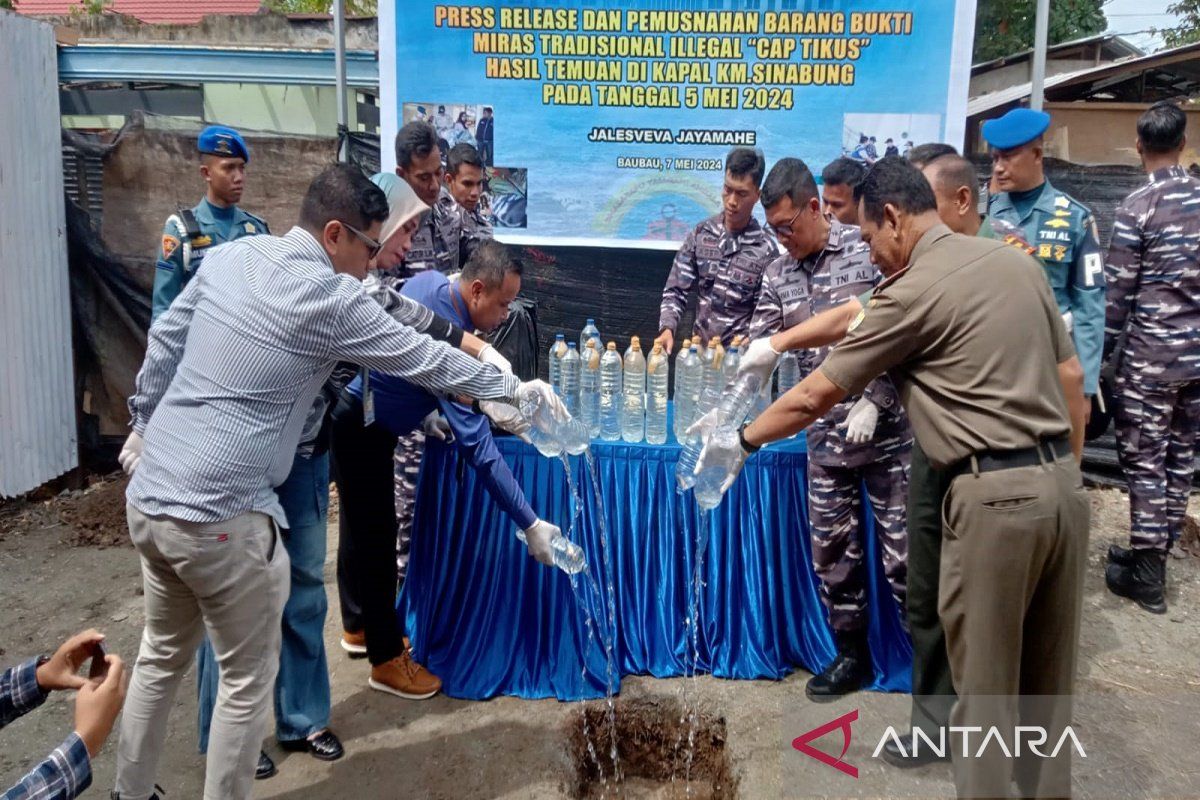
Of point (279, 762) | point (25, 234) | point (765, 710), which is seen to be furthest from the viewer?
point (25, 234)

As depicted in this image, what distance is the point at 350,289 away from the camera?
6.75 ft

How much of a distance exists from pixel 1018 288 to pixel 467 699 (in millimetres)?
2341

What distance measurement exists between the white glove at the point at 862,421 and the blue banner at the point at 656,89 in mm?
2486

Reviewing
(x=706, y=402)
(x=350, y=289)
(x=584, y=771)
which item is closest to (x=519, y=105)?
(x=706, y=402)

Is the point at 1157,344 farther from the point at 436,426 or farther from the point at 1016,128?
the point at 436,426

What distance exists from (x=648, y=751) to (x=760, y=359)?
4.78 ft

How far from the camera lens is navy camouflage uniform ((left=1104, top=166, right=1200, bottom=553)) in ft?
12.8

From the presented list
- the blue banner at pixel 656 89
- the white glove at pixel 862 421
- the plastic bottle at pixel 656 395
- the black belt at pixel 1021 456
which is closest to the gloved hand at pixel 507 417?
the plastic bottle at pixel 656 395

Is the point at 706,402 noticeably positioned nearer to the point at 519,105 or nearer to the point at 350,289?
the point at 350,289

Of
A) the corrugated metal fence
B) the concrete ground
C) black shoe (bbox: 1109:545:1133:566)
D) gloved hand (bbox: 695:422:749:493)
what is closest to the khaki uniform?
gloved hand (bbox: 695:422:749:493)

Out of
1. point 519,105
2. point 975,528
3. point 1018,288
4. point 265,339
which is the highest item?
point 519,105

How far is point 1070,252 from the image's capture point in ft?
11.1

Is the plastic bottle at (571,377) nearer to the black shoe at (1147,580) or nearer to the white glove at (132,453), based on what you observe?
the white glove at (132,453)

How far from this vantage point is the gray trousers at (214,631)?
6.71 feet
